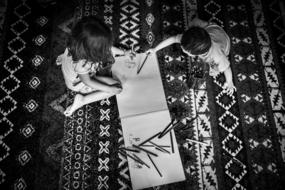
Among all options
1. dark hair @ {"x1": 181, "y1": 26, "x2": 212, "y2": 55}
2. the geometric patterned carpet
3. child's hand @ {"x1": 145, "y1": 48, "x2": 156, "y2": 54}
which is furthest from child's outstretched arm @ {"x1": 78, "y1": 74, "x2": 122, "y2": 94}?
dark hair @ {"x1": 181, "y1": 26, "x2": 212, "y2": 55}

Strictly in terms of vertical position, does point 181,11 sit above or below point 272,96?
above

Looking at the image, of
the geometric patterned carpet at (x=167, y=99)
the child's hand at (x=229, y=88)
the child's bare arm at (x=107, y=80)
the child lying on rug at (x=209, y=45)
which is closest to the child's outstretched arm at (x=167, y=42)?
the child lying on rug at (x=209, y=45)

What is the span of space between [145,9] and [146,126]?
77 cm

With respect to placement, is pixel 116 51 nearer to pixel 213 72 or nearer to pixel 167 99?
pixel 167 99

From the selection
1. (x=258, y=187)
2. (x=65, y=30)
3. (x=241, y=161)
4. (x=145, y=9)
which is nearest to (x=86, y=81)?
(x=65, y=30)

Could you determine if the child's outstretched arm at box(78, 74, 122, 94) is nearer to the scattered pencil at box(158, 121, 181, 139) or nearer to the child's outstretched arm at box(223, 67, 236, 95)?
the scattered pencil at box(158, 121, 181, 139)

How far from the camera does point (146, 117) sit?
145cm

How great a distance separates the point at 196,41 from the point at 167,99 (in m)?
0.46

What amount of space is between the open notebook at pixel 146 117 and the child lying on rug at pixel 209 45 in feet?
0.49

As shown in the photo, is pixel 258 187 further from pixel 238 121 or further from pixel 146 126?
pixel 146 126

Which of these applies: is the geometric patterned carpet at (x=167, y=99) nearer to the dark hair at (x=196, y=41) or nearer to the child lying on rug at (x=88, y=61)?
the child lying on rug at (x=88, y=61)

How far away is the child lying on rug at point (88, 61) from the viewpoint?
43.3 inches

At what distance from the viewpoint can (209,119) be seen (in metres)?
1.52

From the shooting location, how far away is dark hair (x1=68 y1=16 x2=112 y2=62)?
109 cm
